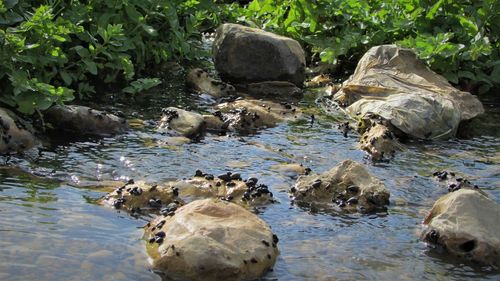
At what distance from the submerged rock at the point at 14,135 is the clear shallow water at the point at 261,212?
22cm

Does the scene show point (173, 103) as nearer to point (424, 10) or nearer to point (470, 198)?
point (424, 10)

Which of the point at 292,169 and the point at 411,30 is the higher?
the point at 411,30

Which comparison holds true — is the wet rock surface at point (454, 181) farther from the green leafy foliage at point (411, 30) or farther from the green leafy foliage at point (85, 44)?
the green leafy foliage at point (85, 44)

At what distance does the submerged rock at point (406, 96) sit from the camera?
1138cm

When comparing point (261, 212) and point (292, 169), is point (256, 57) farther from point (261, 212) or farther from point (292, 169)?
point (261, 212)

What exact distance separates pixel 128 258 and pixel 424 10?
8830 millimetres

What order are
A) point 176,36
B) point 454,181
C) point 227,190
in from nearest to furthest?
point 227,190 → point 454,181 → point 176,36

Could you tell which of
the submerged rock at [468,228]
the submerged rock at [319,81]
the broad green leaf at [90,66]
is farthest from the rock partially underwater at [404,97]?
the broad green leaf at [90,66]

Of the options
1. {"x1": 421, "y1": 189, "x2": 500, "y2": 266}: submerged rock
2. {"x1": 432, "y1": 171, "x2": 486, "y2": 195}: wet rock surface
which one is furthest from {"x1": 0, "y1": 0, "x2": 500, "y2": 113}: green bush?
{"x1": 421, "y1": 189, "x2": 500, "y2": 266}: submerged rock

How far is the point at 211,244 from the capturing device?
21.5ft

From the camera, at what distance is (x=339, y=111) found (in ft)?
41.4

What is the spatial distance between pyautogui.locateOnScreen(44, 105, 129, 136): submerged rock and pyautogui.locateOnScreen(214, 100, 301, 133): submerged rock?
168 cm

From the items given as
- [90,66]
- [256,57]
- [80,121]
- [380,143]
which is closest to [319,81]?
[256,57]

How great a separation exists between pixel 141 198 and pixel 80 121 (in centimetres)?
272
